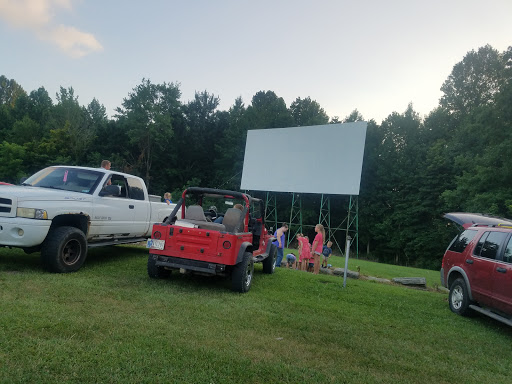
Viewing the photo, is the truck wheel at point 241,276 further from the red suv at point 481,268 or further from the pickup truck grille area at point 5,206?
the red suv at point 481,268

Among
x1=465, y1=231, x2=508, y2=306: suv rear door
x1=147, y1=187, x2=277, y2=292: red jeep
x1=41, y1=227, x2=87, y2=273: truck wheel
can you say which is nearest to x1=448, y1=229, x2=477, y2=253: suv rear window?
x1=465, y1=231, x2=508, y2=306: suv rear door

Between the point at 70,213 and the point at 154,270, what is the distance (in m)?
1.84

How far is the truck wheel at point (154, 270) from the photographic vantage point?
22.7 feet

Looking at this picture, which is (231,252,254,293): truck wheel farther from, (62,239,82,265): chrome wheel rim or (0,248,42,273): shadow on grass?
(0,248,42,273): shadow on grass

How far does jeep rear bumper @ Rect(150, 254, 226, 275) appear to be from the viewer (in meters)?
6.32

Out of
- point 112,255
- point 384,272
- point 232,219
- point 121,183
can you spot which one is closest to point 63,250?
point 121,183

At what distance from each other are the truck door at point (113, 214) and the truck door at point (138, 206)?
12 cm

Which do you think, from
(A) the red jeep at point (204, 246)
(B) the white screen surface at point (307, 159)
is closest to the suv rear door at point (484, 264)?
(A) the red jeep at point (204, 246)

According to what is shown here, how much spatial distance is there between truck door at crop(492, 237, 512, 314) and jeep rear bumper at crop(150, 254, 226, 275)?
175 inches

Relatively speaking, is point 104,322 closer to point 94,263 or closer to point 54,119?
point 94,263

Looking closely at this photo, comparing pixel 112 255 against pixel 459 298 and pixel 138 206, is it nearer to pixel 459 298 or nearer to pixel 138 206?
pixel 138 206

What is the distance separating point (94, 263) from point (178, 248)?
8.96 feet

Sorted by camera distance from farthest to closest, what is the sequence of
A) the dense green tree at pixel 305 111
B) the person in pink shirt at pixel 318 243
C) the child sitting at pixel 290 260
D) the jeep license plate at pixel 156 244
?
the dense green tree at pixel 305 111 < the child sitting at pixel 290 260 < the person in pink shirt at pixel 318 243 < the jeep license plate at pixel 156 244

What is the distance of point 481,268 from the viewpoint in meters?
6.46
